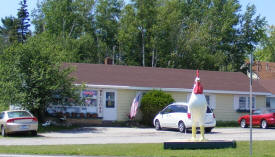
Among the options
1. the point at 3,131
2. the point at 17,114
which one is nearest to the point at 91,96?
the point at 17,114

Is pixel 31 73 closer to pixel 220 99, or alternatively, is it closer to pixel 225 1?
pixel 220 99

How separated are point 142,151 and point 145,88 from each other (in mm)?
16590

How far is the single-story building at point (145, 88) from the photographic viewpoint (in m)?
30.8

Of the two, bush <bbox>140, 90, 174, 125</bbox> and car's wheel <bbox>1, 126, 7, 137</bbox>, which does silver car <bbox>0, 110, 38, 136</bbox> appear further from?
bush <bbox>140, 90, 174, 125</bbox>

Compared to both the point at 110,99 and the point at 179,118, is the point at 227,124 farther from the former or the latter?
the point at 179,118

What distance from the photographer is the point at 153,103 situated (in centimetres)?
2966

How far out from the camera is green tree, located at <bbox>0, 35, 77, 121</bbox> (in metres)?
25.4

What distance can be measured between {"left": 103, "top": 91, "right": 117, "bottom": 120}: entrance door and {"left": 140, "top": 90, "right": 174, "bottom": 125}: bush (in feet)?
6.86

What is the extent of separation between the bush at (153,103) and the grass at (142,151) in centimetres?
1298

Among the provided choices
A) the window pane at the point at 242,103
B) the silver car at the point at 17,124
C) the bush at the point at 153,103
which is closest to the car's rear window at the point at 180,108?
the bush at the point at 153,103

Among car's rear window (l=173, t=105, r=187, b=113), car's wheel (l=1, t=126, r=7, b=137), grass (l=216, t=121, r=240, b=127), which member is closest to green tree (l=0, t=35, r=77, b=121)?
car's wheel (l=1, t=126, r=7, b=137)

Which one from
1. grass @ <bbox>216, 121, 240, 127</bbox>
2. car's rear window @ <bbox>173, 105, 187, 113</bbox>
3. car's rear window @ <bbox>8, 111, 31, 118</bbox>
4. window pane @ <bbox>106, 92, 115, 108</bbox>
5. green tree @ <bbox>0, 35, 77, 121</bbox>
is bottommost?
grass @ <bbox>216, 121, 240, 127</bbox>

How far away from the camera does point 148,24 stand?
49656mm

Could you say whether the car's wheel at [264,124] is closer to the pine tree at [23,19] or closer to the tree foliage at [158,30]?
the tree foliage at [158,30]
